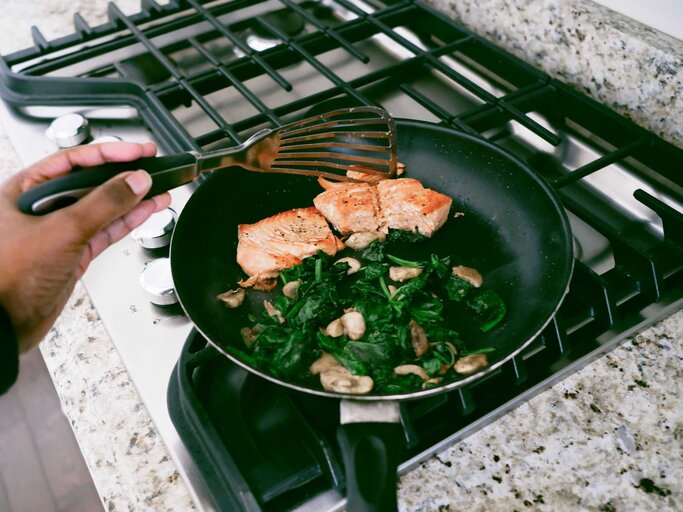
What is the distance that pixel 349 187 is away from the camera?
1195 mm

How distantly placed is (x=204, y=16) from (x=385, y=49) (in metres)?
0.46

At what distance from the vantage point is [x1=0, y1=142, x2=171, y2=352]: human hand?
76 centimetres

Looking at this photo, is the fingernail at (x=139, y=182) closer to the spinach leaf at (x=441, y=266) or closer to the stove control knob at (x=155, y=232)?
the stove control knob at (x=155, y=232)

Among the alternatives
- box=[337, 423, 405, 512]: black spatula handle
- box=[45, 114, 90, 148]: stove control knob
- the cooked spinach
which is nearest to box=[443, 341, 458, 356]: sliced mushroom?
the cooked spinach

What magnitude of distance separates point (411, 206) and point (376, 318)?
25 cm

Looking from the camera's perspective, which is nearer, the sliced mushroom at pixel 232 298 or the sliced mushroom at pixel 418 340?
the sliced mushroom at pixel 418 340

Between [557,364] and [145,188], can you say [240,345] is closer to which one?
[145,188]

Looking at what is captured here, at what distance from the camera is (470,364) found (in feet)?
2.80

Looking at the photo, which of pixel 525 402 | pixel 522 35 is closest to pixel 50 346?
pixel 525 402

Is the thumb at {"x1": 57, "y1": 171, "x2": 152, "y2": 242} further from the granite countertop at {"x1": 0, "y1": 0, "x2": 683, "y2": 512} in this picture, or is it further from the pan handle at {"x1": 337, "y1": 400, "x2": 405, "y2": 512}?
the pan handle at {"x1": 337, "y1": 400, "x2": 405, "y2": 512}

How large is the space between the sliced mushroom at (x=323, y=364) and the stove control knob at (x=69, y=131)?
2.43 feet

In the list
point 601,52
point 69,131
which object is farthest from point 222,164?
point 601,52

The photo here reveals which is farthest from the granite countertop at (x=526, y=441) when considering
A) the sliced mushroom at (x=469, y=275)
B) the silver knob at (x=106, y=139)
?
the silver knob at (x=106, y=139)

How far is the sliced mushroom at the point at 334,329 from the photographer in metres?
0.95
